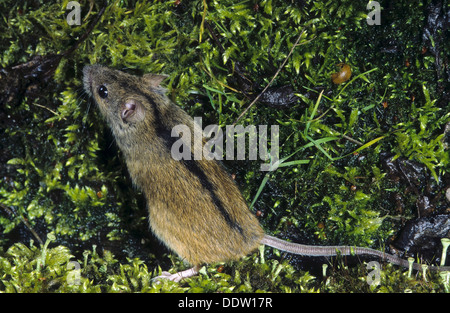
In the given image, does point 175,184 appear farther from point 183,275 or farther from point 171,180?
point 183,275

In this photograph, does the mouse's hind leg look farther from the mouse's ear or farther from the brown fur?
the mouse's ear

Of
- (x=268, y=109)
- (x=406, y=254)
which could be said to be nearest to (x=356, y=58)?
(x=268, y=109)

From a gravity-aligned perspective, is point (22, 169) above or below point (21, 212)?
above

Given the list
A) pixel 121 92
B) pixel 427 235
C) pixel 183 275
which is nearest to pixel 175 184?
pixel 183 275

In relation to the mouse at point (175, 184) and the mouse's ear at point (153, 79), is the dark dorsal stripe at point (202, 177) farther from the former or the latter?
the mouse's ear at point (153, 79)

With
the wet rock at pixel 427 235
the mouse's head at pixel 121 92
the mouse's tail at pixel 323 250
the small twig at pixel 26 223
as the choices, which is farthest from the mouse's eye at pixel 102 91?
the wet rock at pixel 427 235

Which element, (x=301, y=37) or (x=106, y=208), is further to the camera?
(x=106, y=208)

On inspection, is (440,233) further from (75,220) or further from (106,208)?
(75,220)
